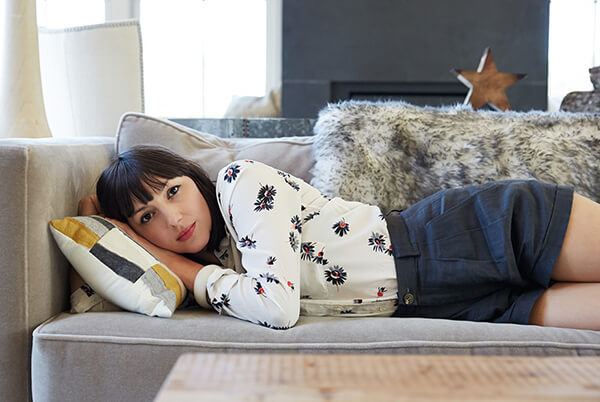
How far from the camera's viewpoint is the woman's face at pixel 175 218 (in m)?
1.21

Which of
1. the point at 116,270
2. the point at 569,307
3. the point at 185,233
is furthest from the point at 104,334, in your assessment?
the point at 569,307

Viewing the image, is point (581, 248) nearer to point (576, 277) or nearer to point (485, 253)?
point (576, 277)

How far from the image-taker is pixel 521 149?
→ 153 cm

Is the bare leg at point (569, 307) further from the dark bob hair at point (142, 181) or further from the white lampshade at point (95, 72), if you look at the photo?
the white lampshade at point (95, 72)

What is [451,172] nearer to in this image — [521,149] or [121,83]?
[521,149]

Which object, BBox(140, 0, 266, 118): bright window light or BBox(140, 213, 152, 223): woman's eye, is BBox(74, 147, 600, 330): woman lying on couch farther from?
BBox(140, 0, 266, 118): bright window light

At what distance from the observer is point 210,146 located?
1580mm

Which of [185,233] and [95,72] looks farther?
[95,72]

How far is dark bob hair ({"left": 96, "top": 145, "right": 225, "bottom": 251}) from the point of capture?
1.22 meters

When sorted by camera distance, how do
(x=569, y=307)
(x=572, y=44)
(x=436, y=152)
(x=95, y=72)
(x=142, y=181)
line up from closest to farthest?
1. (x=569, y=307)
2. (x=142, y=181)
3. (x=436, y=152)
4. (x=95, y=72)
5. (x=572, y=44)

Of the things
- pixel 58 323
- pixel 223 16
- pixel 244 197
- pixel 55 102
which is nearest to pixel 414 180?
pixel 244 197

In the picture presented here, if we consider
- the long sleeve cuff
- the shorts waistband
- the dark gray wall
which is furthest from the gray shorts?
the dark gray wall

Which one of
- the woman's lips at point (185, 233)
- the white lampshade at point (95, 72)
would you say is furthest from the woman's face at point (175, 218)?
the white lampshade at point (95, 72)

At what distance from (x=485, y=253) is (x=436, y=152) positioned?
0.44 metres
